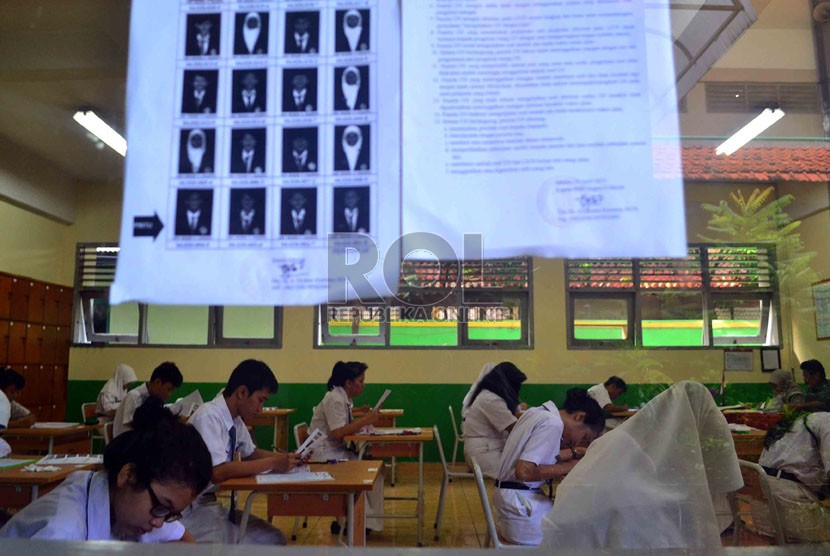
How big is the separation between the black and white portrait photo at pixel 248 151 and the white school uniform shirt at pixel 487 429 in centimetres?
80

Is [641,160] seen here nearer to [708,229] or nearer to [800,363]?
[708,229]

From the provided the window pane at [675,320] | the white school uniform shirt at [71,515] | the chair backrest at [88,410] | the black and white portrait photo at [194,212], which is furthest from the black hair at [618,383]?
the chair backrest at [88,410]

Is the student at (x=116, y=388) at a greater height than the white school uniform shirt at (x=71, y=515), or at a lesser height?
greater

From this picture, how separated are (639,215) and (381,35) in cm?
69

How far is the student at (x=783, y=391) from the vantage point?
56.3 inches

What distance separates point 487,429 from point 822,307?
1.13 meters

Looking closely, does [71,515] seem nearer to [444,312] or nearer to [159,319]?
[159,319]

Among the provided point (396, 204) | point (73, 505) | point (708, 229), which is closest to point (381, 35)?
point (396, 204)

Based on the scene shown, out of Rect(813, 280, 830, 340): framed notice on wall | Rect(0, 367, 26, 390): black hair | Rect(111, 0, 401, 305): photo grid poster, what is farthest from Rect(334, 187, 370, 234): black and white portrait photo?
Rect(0, 367, 26, 390): black hair

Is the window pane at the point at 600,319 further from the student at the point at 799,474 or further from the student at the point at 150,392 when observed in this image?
the student at the point at 150,392

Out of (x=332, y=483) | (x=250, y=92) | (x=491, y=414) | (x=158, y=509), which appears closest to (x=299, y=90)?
(x=250, y=92)

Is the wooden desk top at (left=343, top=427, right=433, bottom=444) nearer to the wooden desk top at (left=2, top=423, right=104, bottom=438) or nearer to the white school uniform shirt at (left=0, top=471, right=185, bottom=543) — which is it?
the white school uniform shirt at (left=0, top=471, right=185, bottom=543)

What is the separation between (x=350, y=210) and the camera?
4.50 feet

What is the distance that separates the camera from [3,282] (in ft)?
5.81
